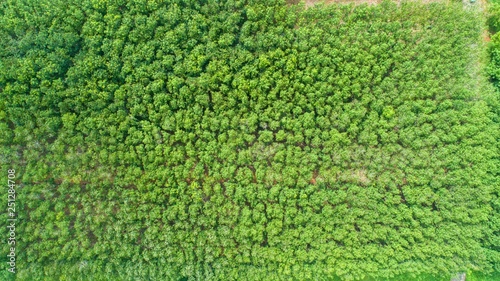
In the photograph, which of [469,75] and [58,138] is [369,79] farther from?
[58,138]

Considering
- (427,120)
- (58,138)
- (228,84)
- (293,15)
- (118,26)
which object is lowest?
(58,138)

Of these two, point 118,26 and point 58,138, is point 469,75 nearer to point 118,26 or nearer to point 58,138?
point 118,26

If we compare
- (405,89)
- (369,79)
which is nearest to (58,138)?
(369,79)

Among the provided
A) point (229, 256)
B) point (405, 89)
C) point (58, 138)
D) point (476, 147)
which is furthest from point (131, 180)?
point (476, 147)

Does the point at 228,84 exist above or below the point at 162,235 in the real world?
above

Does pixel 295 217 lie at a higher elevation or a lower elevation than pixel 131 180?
lower

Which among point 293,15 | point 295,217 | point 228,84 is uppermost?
point 293,15
